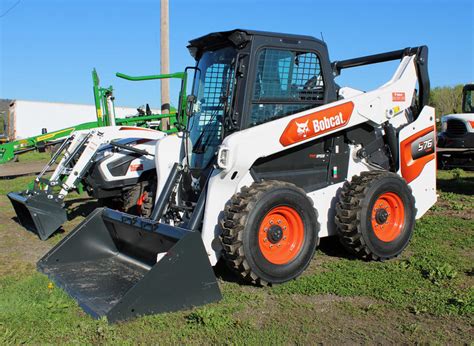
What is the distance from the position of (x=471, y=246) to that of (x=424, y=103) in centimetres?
183

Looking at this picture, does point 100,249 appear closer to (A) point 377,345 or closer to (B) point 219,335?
(B) point 219,335

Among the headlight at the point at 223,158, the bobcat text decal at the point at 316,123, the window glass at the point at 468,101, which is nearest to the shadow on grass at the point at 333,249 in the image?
the bobcat text decal at the point at 316,123

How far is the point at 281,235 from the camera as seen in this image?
4820mm

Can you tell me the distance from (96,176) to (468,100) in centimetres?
1168

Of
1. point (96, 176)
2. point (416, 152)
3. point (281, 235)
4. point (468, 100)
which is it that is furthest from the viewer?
point (468, 100)

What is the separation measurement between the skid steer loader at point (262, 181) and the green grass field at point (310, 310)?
197 millimetres

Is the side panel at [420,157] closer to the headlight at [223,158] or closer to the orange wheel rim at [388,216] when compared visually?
the orange wheel rim at [388,216]

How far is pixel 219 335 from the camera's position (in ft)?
12.1

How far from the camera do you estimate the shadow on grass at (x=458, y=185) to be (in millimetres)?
10213

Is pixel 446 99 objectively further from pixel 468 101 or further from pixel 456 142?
pixel 456 142

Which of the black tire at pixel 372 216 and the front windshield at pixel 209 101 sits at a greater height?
the front windshield at pixel 209 101

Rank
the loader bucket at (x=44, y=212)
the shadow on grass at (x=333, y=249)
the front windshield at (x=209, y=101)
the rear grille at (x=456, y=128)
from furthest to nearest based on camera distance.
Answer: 1. the rear grille at (x=456, y=128)
2. the loader bucket at (x=44, y=212)
3. the shadow on grass at (x=333, y=249)
4. the front windshield at (x=209, y=101)

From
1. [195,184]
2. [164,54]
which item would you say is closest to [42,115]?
[164,54]

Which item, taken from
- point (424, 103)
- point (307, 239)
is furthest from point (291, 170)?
point (424, 103)
